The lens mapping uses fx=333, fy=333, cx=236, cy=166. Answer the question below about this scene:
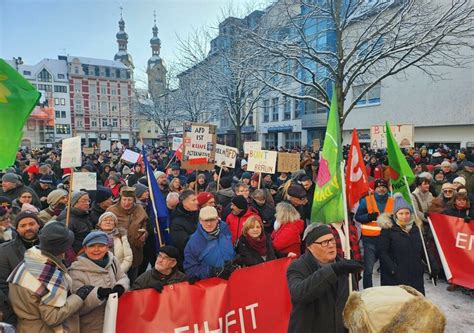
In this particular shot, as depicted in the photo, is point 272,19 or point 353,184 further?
point 272,19

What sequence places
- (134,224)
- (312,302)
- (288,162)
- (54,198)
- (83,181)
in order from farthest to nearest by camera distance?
(288,162), (83,181), (54,198), (134,224), (312,302)

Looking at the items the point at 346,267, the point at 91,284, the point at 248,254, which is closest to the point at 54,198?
the point at 91,284

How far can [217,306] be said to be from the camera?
10.7 feet

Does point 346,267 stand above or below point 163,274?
above

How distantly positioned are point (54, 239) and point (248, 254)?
199 centimetres

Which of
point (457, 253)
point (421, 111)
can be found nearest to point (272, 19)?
point (421, 111)

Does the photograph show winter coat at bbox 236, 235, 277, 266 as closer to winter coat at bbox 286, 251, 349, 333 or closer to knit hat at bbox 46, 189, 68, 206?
winter coat at bbox 286, 251, 349, 333

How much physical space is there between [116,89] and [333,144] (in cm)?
8408

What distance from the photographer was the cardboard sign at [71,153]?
573 centimetres

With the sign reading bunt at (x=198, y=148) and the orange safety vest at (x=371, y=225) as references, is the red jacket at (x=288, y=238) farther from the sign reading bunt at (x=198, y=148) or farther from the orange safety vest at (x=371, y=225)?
the sign reading bunt at (x=198, y=148)

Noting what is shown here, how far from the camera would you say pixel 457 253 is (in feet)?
16.9

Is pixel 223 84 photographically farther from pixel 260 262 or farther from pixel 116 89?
pixel 116 89

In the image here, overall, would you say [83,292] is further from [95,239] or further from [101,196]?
[101,196]

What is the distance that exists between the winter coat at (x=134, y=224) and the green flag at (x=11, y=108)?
1.58 m
